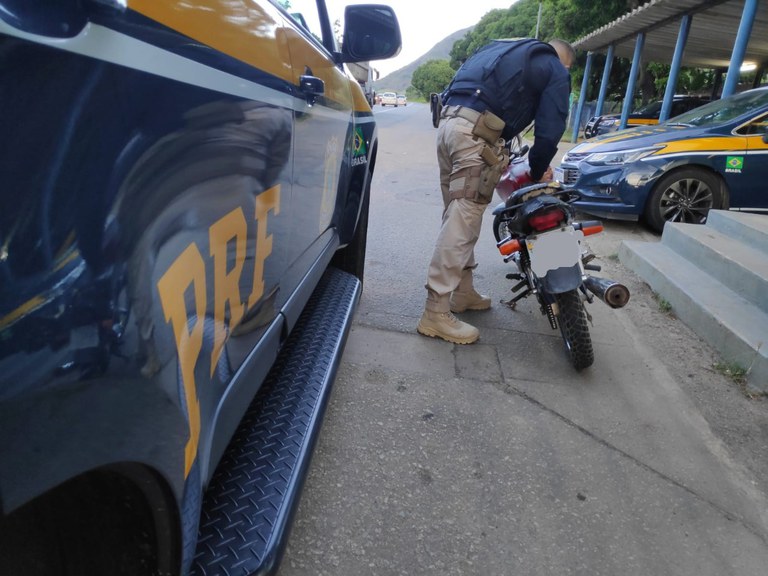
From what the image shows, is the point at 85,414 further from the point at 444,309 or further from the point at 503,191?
the point at 503,191

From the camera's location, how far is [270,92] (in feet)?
4.80

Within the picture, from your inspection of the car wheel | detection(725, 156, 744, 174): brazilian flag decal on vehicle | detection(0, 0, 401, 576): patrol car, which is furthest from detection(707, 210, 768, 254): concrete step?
detection(0, 0, 401, 576): patrol car

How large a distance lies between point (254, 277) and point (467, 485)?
50.7 inches

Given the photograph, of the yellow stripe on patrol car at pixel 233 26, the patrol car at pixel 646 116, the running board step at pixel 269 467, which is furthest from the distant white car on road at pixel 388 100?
the yellow stripe on patrol car at pixel 233 26

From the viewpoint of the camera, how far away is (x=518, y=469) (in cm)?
237

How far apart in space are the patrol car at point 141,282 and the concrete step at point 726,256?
3297 mm

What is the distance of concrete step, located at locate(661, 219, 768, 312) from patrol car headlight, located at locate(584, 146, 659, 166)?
141cm

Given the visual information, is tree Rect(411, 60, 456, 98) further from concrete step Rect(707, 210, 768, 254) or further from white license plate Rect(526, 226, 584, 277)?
white license plate Rect(526, 226, 584, 277)

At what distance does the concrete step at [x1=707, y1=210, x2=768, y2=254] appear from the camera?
14.1ft

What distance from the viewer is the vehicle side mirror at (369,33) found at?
265 cm

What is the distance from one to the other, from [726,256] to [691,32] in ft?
40.1

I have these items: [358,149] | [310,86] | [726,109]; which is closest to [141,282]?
[310,86]

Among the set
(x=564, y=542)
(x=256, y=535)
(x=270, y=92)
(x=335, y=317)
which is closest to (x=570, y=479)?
(x=564, y=542)

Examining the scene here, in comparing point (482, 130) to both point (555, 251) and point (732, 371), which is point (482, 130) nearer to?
point (555, 251)
